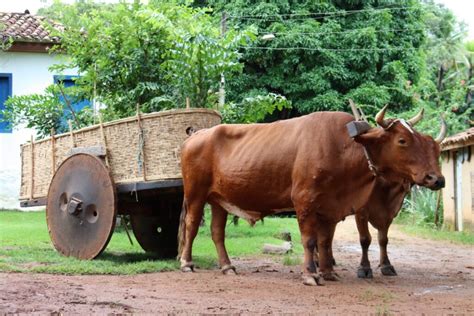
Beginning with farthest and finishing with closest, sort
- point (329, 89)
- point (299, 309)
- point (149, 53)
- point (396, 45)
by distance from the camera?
point (396, 45), point (329, 89), point (149, 53), point (299, 309)

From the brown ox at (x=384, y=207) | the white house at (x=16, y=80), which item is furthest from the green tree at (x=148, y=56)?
the white house at (x=16, y=80)

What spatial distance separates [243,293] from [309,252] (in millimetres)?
1166

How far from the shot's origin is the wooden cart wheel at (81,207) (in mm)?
9938

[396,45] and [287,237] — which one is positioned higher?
[396,45]

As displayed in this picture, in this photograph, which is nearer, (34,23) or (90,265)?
(90,265)

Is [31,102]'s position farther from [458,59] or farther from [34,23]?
[458,59]

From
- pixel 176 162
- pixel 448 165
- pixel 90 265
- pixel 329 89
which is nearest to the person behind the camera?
pixel 90 265

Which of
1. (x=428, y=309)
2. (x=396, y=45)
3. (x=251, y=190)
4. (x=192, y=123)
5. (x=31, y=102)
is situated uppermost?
(x=396, y=45)

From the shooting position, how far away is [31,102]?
15.9m

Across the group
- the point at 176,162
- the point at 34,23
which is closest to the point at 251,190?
the point at 176,162

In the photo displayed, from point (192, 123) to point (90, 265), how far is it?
2.24 meters

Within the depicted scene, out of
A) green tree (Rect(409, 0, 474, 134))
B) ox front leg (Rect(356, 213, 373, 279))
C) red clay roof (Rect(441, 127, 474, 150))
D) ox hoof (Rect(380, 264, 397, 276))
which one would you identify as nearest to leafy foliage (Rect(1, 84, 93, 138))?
ox front leg (Rect(356, 213, 373, 279))

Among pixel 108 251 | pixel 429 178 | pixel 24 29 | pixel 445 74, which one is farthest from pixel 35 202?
pixel 445 74

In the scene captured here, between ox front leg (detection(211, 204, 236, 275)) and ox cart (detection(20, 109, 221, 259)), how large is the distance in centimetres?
59
